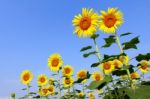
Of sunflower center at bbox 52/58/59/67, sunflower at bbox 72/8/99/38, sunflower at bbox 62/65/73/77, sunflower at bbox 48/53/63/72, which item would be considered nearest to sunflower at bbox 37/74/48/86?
sunflower at bbox 62/65/73/77

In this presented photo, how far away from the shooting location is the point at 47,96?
48.5 feet

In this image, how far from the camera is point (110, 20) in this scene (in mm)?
6984

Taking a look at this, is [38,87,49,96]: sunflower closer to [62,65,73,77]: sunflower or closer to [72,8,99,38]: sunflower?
[62,65,73,77]: sunflower

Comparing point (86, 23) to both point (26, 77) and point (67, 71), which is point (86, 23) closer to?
point (67, 71)

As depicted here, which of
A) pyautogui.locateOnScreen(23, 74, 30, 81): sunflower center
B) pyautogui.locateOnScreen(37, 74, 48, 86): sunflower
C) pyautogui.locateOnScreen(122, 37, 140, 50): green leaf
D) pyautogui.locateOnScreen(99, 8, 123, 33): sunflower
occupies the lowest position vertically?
pyautogui.locateOnScreen(122, 37, 140, 50): green leaf

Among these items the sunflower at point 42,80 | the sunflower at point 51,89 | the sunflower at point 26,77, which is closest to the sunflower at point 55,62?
the sunflower at point 51,89

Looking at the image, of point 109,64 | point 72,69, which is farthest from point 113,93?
point 72,69

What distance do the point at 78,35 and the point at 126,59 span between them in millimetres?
1501

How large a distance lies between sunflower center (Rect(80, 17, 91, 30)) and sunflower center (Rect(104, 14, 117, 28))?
39cm

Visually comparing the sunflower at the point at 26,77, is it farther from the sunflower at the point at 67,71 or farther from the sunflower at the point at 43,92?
the sunflower at the point at 67,71

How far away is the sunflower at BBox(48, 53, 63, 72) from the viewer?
13.4 metres

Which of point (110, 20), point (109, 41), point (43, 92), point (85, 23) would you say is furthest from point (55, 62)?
point (109, 41)

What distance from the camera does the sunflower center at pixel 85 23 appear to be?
717 centimetres

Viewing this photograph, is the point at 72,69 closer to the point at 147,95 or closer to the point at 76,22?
the point at 76,22
